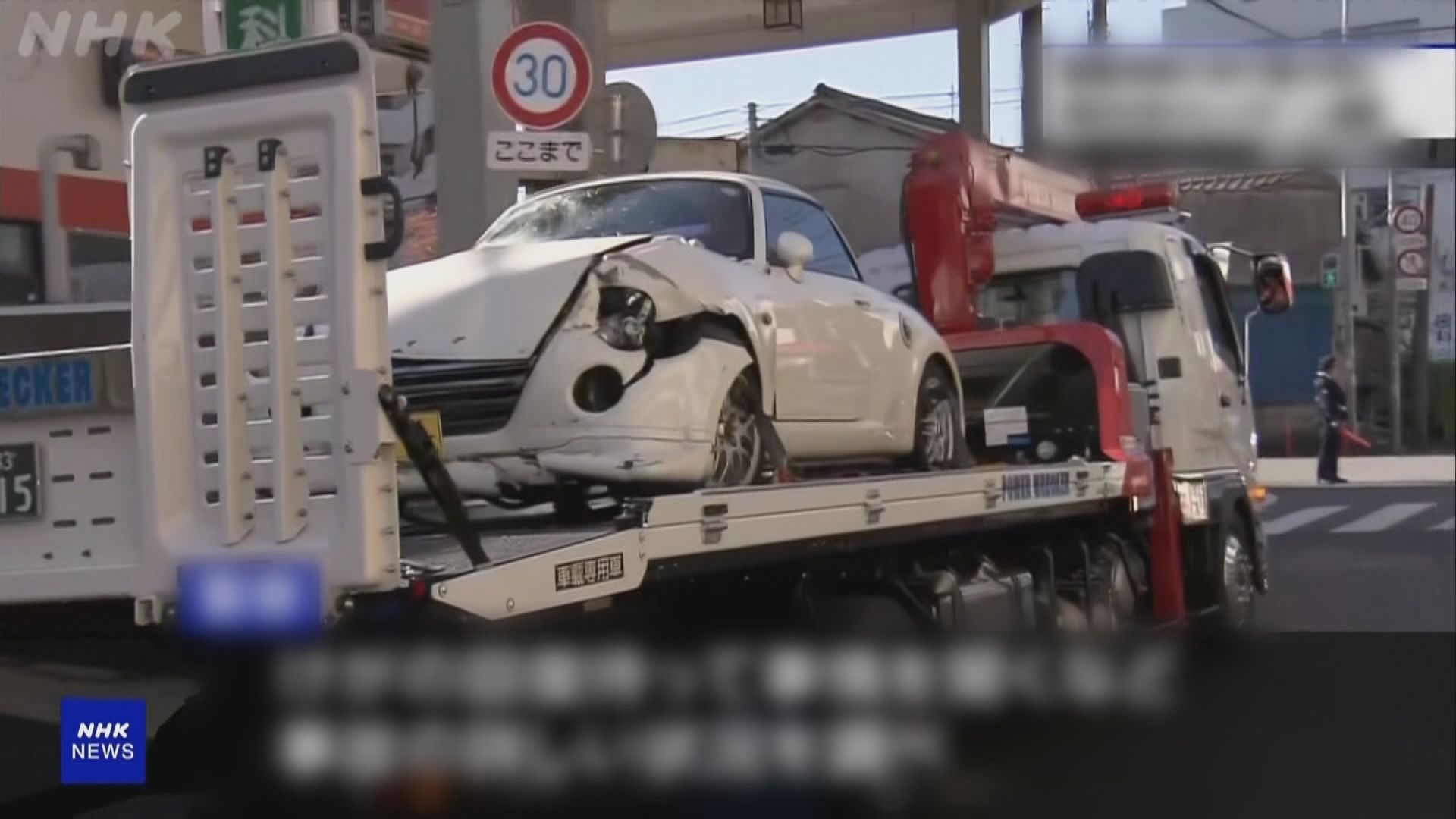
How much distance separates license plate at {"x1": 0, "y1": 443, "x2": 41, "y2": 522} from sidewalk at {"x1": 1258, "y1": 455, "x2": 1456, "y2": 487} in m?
21.3

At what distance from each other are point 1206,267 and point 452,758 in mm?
7497

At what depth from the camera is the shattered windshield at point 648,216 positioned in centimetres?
612

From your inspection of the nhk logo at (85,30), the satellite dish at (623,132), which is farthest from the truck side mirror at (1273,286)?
the nhk logo at (85,30)

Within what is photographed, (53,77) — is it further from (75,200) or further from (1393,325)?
(1393,325)

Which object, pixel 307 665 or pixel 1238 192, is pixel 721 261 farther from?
pixel 1238 192

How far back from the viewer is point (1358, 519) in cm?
1956

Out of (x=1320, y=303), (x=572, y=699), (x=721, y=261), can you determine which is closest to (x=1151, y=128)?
(x=721, y=261)

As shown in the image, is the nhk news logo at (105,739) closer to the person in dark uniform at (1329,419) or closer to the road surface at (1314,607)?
the road surface at (1314,607)

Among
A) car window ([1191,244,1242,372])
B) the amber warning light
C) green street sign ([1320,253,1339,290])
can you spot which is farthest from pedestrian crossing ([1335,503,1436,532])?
green street sign ([1320,253,1339,290])

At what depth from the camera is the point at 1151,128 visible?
11133 millimetres
